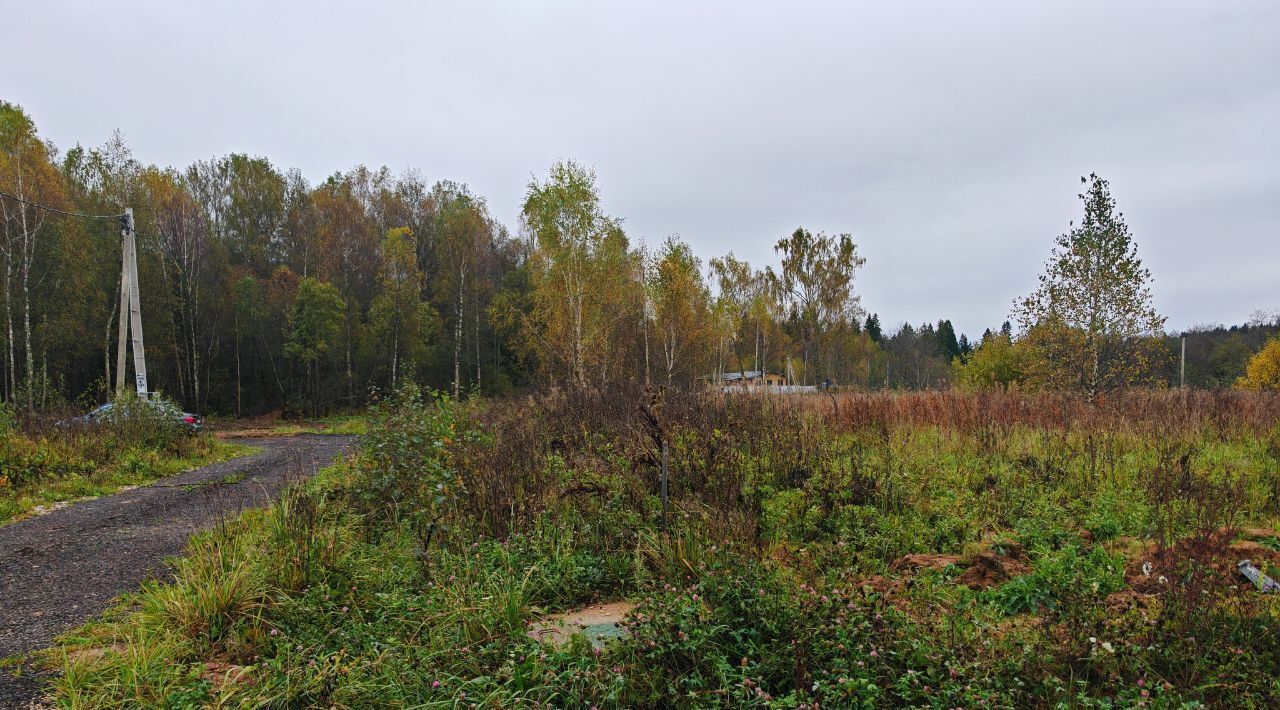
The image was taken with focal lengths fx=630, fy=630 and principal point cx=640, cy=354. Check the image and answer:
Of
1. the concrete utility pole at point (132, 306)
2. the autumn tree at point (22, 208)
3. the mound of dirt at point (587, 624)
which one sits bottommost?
the mound of dirt at point (587, 624)

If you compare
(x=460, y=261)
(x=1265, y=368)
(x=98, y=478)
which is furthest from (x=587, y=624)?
(x=1265, y=368)

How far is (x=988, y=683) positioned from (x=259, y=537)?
489 cm

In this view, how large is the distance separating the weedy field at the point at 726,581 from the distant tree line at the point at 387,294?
26.9 feet

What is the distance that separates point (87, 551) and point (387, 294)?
25.5 metres

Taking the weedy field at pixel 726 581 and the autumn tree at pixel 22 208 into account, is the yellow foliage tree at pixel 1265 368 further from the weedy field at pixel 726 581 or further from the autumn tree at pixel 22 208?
the autumn tree at pixel 22 208

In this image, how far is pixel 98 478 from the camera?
362 inches

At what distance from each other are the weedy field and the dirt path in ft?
0.94

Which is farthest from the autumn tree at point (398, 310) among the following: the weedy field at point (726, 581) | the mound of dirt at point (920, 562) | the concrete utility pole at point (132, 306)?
the mound of dirt at point (920, 562)

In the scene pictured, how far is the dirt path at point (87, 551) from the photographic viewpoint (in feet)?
12.9

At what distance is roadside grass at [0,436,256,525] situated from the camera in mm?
7648

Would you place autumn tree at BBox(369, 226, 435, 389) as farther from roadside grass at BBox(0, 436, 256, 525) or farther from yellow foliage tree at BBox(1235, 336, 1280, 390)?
yellow foliage tree at BBox(1235, 336, 1280, 390)

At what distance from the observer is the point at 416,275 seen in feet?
102

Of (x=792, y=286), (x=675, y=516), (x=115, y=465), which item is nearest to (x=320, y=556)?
(x=675, y=516)

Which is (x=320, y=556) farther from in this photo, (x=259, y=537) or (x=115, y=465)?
(x=115, y=465)
